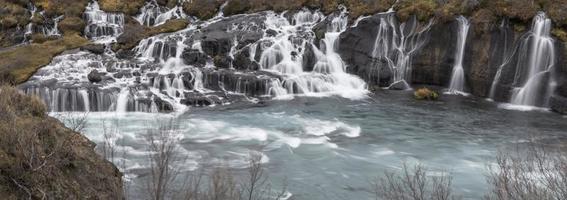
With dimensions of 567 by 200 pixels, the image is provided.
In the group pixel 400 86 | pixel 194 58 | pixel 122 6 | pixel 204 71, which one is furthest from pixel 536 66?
pixel 122 6

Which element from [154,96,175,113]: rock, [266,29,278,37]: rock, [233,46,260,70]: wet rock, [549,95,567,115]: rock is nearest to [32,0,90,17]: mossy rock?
[233,46,260,70]: wet rock

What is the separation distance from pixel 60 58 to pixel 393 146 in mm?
28544

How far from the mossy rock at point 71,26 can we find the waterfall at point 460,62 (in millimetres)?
33725

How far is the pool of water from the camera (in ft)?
84.0

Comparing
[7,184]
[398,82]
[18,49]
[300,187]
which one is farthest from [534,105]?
[18,49]

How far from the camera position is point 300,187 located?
24.0m

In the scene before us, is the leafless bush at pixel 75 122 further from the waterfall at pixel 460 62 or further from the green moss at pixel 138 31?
the waterfall at pixel 460 62

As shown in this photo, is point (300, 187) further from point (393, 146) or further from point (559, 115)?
point (559, 115)

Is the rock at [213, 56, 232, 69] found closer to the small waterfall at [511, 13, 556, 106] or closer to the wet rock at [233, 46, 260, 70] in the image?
the wet rock at [233, 46, 260, 70]

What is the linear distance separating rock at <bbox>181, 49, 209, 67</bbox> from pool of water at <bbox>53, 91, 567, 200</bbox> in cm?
787

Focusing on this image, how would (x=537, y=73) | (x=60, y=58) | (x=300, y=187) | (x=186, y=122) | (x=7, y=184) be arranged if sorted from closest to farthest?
(x=7, y=184)
(x=300, y=187)
(x=186, y=122)
(x=537, y=73)
(x=60, y=58)

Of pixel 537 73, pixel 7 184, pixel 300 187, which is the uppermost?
pixel 537 73

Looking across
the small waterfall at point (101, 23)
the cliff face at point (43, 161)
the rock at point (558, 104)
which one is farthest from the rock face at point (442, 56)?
the cliff face at point (43, 161)

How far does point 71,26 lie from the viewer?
52.9 meters
